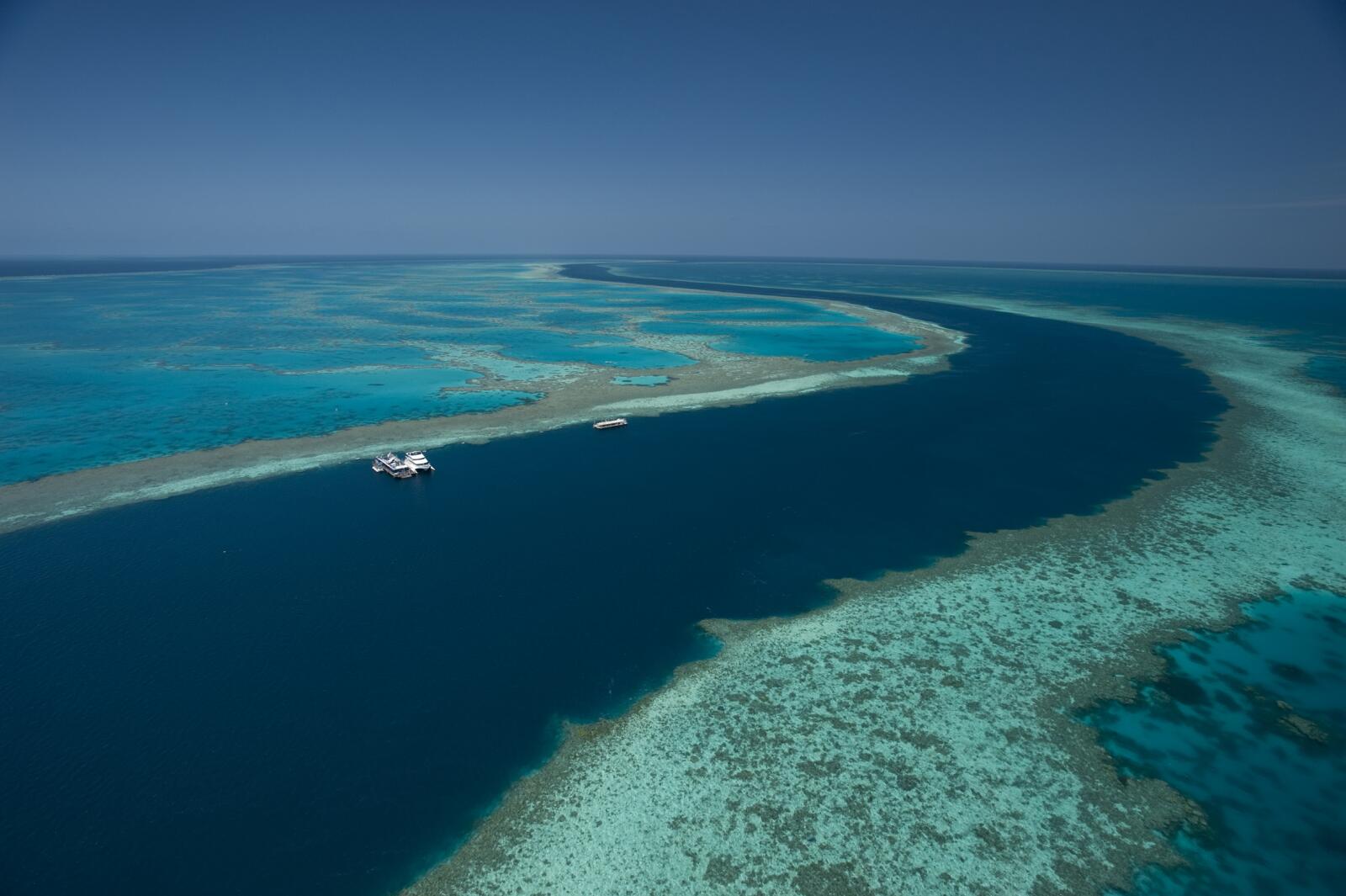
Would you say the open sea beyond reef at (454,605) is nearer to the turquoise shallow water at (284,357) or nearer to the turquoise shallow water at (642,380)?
the turquoise shallow water at (284,357)

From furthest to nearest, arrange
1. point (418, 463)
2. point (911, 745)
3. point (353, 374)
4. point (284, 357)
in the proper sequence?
point (284, 357) < point (353, 374) < point (418, 463) < point (911, 745)

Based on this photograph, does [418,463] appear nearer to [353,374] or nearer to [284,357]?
[353,374]

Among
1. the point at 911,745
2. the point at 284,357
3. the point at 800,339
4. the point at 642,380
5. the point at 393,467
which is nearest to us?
the point at 911,745

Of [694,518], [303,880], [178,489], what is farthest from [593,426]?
[303,880]

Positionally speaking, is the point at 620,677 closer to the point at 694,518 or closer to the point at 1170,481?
the point at 694,518

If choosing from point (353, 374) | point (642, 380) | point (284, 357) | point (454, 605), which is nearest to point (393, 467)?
point (454, 605)

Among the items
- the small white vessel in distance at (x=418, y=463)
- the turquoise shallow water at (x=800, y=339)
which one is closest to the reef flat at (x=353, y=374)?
the turquoise shallow water at (x=800, y=339)
